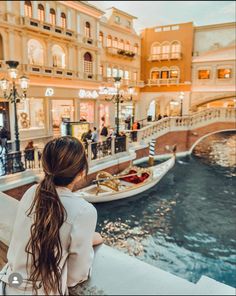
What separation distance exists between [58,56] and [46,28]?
1593 millimetres

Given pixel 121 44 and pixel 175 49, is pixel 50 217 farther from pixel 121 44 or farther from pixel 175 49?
pixel 175 49

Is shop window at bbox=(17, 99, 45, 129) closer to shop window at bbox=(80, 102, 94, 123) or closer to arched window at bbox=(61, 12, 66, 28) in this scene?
shop window at bbox=(80, 102, 94, 123)

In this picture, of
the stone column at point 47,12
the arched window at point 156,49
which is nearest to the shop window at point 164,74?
the arched window at point 156,49

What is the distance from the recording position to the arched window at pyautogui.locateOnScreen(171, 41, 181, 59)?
59.8 ft

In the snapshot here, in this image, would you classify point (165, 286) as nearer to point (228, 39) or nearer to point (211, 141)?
point (211, 141)

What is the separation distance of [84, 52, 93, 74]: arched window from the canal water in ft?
26.6

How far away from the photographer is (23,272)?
0.98m

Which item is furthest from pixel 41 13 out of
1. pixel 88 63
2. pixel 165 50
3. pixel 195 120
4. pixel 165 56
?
pixel 165 50

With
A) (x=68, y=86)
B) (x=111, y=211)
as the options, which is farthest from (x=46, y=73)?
(x=111, y=211)

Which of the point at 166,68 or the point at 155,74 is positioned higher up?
the point at 166,68

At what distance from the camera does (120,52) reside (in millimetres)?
16891

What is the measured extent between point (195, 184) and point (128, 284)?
8549mm

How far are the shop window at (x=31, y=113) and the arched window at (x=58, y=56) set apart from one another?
7.56ft

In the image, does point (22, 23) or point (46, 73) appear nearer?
point (22, 23)
